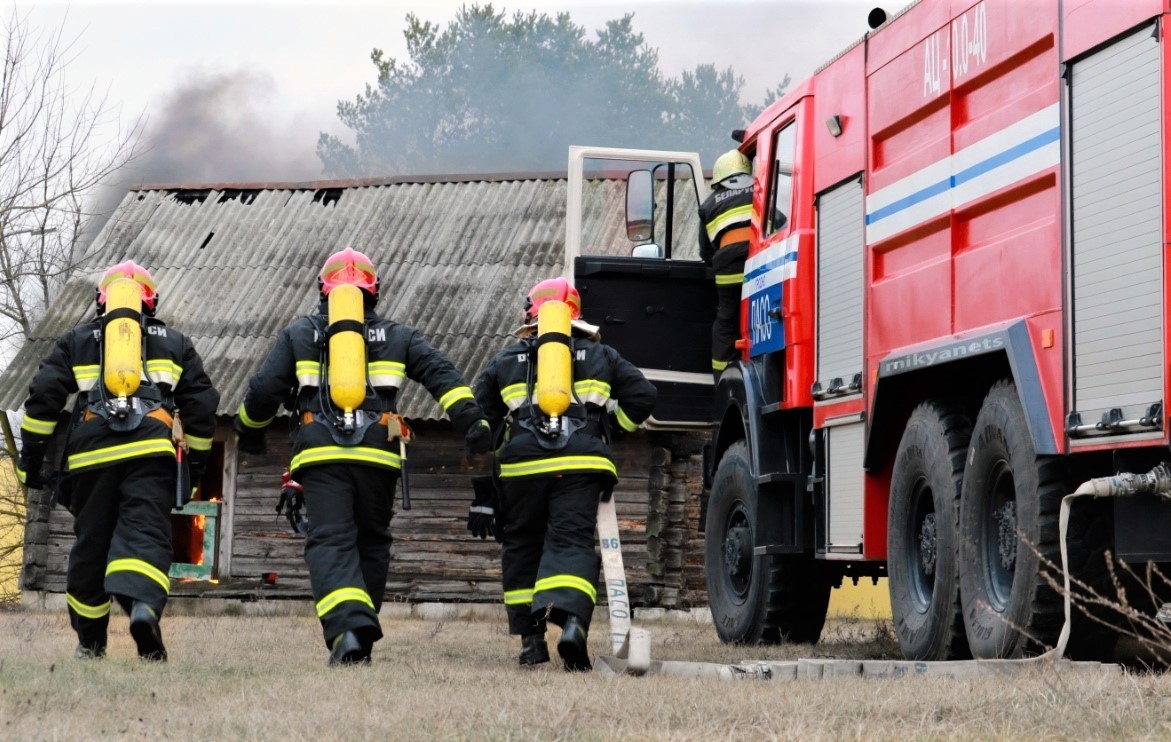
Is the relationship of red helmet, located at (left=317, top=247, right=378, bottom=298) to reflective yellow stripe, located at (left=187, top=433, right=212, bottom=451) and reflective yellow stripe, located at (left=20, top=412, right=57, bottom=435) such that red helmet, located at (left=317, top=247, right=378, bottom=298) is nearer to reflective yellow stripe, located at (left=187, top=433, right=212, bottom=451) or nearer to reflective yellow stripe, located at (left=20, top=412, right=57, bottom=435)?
reflective yellow stripe, located at (left=187, top=433, right=212, bottom=451)

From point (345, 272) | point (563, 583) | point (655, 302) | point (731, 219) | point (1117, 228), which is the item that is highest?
point (731, 219)

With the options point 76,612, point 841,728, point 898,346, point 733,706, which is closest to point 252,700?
point 733,706

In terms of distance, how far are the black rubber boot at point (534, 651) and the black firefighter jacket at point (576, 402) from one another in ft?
2.47

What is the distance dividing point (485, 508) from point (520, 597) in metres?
0.51

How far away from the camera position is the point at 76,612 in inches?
313

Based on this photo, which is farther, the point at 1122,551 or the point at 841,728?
the point at 1122,551

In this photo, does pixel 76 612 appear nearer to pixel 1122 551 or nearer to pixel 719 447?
pixel 719 447

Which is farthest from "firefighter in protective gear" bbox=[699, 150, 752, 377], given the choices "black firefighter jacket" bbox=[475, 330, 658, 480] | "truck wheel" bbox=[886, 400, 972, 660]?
"truck wheel" bbox=[886, 400, 972, 660]

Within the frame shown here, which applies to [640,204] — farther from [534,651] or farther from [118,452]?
[118,452]

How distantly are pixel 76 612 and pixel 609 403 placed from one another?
2.64m

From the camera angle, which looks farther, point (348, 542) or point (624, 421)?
point (624, 421)

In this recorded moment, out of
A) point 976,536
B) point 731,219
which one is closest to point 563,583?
point 976,536

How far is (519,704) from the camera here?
541cm

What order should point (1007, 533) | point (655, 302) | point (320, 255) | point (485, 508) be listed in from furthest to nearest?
point (320, 255) < point (655, 302) < point (485, 508) < point (1007, 533)
